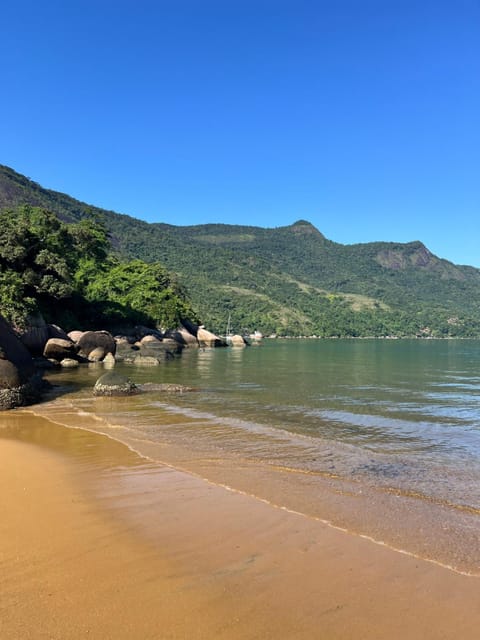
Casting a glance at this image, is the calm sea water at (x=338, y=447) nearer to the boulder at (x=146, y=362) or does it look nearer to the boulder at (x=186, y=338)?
the boulder at (x=146, y=362)

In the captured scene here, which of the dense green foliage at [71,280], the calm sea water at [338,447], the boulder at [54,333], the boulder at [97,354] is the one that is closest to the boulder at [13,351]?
the calm sea water at [338,447]

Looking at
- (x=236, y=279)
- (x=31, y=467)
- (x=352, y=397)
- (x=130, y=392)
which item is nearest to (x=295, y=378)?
(x=352, y=397)

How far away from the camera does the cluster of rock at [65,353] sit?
14.2 m

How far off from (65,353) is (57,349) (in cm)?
66

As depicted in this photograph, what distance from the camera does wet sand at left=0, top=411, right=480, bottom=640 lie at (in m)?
3.49

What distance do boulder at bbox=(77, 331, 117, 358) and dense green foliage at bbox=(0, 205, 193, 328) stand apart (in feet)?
14.9

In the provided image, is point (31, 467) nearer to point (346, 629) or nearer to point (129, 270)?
point (346, 629)

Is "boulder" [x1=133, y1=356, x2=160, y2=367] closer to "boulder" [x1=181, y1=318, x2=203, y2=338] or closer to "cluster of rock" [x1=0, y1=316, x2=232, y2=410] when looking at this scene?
"cluster of rock" [x1=0, y1=316, x2=232, y2=410]

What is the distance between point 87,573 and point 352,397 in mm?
14971

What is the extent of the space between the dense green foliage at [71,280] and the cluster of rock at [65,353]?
2056mm

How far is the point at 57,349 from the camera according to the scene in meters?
29.5

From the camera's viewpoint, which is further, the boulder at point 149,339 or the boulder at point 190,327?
the boulder at point 190,327

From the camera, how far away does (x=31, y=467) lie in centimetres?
770

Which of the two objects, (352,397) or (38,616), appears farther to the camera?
(352,397)
